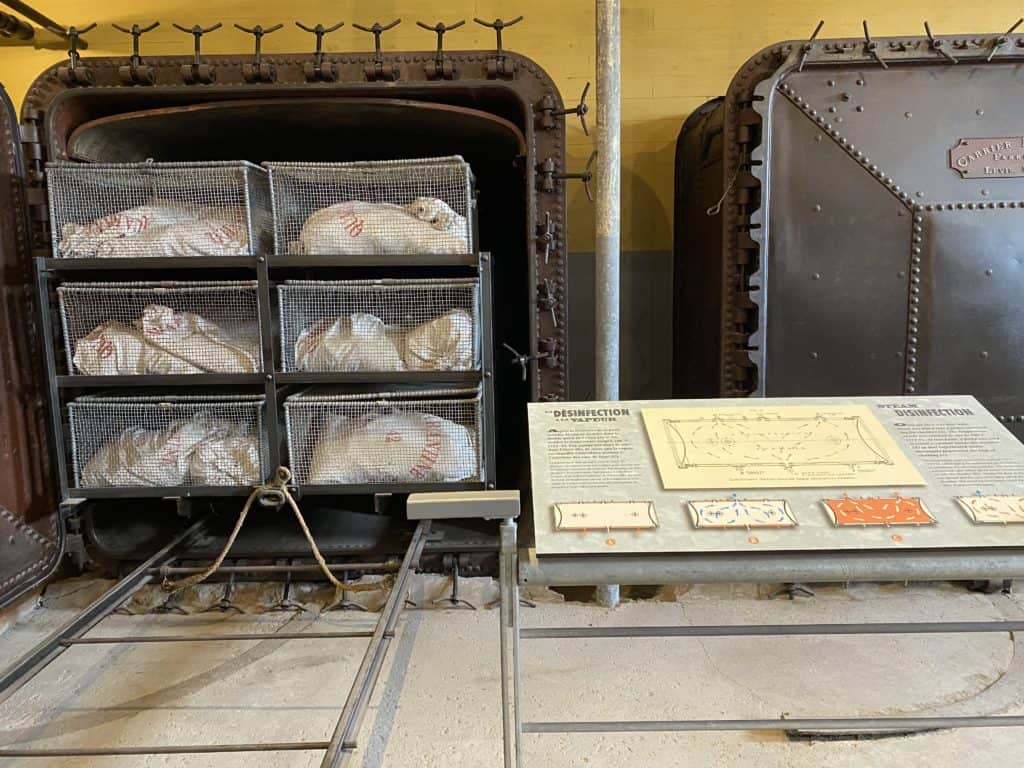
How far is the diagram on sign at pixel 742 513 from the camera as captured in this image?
1369 mm

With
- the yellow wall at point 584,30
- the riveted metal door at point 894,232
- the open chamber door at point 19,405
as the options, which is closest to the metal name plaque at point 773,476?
the riveted metal door at point 894,232

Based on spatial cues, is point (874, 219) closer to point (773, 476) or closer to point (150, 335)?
point (773, 476)

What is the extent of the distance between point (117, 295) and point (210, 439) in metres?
0.75

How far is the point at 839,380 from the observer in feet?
8.40

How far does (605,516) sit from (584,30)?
129 inches

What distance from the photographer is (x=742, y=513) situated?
4.59 feet

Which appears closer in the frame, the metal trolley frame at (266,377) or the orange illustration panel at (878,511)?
the orange illustration panel at (878,511)

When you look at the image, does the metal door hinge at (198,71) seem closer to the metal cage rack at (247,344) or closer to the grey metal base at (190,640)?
the metal cage rack at (247,344)

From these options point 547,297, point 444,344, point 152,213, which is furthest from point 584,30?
point 152,213

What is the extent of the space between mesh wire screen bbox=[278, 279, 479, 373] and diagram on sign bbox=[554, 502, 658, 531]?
1.12m

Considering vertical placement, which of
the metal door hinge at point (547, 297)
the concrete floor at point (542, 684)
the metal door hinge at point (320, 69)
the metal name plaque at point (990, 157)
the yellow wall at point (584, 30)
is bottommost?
the concrete floor at point (542, 684)

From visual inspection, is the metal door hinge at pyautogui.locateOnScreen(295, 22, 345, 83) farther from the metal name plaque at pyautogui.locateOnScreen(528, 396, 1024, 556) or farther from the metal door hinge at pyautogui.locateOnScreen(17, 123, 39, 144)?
the metal name plaque at pyautogui.locateOnScreen(528, 396, 1024, 556)

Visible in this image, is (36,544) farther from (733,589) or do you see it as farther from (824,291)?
(824,291)

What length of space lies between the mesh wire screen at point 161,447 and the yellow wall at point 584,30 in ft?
7.90
